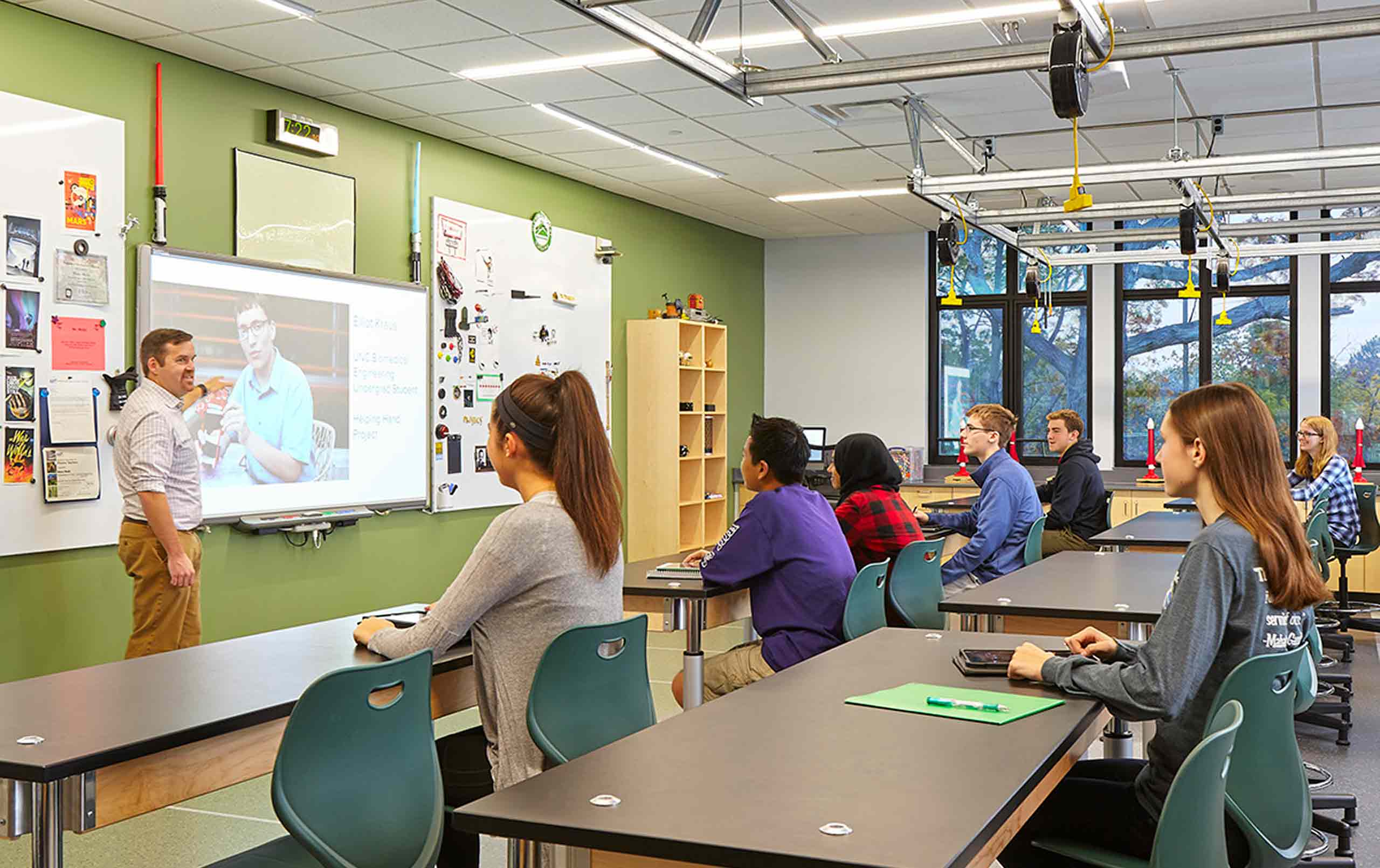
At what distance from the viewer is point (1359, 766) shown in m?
4.75

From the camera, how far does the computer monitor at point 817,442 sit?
10750 millimetres

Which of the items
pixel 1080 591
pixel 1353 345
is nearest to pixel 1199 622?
pixel 1080 591

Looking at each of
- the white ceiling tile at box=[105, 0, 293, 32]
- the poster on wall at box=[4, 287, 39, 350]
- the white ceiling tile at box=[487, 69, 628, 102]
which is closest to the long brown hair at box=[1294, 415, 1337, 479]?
the white ceiling tile at box=[487, 69, 628, 102]

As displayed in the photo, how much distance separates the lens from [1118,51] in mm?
4426

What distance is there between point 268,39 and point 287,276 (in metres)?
1.17

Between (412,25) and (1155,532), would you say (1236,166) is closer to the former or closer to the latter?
(1155,532)

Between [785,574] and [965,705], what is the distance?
1631 mm

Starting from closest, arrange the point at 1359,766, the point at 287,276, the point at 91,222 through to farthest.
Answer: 1. the point at 1359,766
2. the point at 91,222
3. the point at 287,276

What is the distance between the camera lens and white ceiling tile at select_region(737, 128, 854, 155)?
23.5 feet

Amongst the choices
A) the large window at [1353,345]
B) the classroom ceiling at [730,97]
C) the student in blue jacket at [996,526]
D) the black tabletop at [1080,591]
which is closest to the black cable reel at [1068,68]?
the classroom ceiling at [730,97]

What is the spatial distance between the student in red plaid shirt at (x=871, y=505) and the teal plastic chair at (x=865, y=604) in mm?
705

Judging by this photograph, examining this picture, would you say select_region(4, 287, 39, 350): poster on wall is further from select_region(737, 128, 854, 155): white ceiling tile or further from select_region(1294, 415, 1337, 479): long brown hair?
select_region(1294, 415, 1337, 479): long brown hair

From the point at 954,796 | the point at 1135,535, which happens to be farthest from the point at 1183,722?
the point at 1135,535

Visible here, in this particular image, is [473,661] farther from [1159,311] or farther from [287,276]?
[1159,311]
